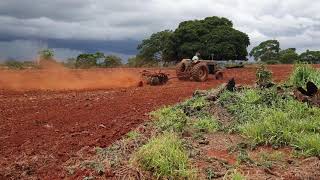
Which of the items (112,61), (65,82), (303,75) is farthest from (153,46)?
(303,75)

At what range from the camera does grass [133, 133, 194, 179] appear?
26.0ft

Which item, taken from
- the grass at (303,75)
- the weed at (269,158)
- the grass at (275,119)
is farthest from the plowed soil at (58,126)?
the grass at (303,75)

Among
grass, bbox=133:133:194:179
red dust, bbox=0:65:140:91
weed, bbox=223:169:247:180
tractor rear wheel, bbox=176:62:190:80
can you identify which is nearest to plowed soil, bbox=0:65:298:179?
grass, bbox=133:133:194:179

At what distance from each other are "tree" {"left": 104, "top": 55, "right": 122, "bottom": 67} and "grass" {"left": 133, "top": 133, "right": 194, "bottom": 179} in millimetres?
45438

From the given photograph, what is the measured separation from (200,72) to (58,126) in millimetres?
13070

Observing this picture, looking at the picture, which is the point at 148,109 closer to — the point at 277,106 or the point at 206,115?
the point at 206,115

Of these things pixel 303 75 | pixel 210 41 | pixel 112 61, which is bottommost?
pixel 112 61

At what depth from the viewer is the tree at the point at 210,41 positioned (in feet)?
155

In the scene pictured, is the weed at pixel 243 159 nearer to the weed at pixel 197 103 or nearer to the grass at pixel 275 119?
the grass at pixel 275 119

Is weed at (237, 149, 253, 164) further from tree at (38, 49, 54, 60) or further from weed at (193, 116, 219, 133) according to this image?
tree at (38, 49, 54, 60)

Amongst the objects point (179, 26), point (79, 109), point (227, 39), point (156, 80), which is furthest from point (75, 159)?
point (179, 26)

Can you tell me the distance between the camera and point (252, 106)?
39.4 ft

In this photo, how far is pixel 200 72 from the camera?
80.7 ft

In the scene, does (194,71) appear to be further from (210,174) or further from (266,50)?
(266,50)
